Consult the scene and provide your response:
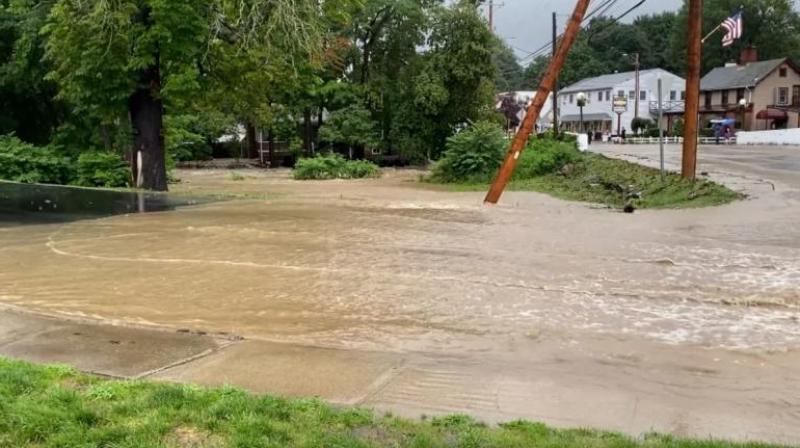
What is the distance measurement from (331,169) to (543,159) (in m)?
10.4

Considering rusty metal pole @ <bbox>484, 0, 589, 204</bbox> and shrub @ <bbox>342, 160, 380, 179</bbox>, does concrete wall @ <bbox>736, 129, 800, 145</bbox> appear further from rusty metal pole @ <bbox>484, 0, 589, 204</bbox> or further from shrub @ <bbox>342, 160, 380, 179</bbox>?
rusty metal pole @ <bbox>484, 0, 589, 204</bbox>

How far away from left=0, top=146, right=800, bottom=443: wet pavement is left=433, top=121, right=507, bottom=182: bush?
49.1ft

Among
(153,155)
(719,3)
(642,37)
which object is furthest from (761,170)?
(642,37)

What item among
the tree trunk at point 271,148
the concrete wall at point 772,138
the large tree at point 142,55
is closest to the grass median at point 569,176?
the large tree at point 142,55

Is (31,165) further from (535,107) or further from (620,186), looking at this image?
(620,186)

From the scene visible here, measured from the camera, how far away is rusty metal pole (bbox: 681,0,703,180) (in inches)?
813

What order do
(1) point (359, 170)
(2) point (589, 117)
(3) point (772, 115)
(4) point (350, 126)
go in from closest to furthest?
(1) point (359, 170)
(4) point (350, 126)
(3) point (772, 115)
(2) point (589, 117)

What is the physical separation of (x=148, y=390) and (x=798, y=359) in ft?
16.1

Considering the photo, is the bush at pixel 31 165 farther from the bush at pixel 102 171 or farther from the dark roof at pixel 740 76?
the dark roof at pixel 740 76

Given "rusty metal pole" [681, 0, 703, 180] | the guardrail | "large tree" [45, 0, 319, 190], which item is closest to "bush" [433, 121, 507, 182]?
"rusty metal pole" [681, 0, 703, 180]

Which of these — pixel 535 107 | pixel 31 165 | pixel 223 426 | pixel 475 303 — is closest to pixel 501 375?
pixel 223 426

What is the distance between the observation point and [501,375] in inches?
222

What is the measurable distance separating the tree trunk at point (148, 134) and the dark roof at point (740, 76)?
67338 millimetres

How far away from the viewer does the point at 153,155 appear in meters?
23.1
